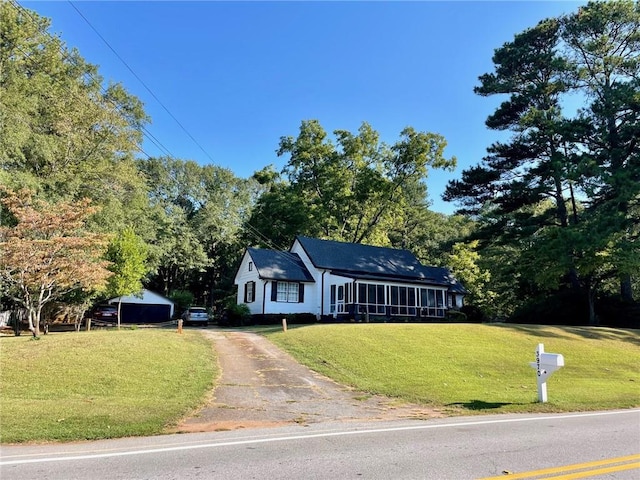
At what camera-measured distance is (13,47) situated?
28.8 m

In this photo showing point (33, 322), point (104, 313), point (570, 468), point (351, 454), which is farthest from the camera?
point (104, 313)

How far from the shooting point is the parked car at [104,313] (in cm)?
A: 3334

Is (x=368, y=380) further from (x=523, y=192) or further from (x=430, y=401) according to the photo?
(x=523, y=192)

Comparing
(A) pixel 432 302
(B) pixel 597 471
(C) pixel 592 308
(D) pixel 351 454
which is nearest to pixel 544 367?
(B) pixel 597 471

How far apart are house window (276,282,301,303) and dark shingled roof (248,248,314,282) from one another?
1.81 feet

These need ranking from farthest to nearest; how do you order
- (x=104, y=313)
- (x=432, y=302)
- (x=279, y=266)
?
(x=104, y=313), (x=432, y=302), (x=279, y=266)

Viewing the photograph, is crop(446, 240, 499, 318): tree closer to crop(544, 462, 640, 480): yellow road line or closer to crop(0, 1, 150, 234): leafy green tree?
crop(0, 1, 150, 234): leafy green tree

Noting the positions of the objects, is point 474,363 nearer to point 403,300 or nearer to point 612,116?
point 403,300

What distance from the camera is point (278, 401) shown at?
34.3 feet

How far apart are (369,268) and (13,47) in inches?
1121

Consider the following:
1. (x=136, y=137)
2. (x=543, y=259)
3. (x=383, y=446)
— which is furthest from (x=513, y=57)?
(x=383, y=446)

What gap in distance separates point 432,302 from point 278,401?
24.7m

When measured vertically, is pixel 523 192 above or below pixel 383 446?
above

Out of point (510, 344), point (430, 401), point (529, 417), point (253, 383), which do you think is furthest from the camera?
point (510, 344)
